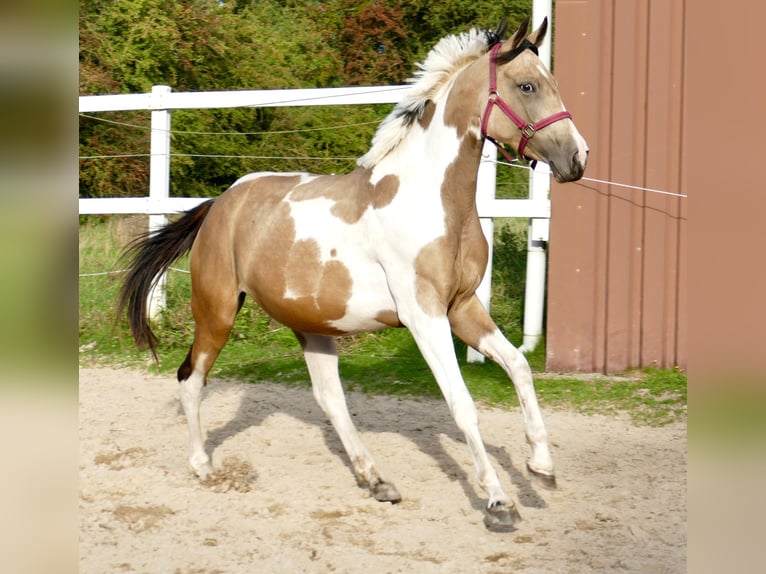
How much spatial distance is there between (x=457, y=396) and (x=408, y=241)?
0.78 meters

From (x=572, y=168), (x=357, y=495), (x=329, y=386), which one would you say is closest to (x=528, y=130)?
(x=572, y=168)

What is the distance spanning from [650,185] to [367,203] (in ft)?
10.7

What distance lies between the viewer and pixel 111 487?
4.35 meters

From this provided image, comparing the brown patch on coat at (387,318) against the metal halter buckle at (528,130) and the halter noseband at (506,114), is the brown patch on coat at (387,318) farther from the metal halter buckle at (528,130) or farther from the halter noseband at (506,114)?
the metal halter buckle at (528,130)

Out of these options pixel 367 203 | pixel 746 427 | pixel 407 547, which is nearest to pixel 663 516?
pixel 407 547

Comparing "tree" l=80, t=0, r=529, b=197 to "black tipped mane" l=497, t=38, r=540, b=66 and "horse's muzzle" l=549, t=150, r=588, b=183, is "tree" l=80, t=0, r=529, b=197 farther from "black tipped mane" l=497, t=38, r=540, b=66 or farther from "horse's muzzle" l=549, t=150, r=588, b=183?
"horse's muzzle" l=549, t=150, r=588, b=183

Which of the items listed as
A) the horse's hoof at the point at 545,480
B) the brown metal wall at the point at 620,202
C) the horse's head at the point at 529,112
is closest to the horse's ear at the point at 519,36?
the horse's head at the point at 529,112

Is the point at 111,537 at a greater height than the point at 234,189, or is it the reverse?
the point at 234,189

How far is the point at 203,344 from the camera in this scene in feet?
15.6

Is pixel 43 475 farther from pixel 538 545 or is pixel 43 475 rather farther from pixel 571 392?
pixel 571 392

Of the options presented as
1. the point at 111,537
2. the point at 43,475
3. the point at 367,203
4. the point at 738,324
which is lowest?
the point at 111,537

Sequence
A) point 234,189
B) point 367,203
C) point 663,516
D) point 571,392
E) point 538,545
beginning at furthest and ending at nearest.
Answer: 1. point 571,392
2. point 234,189
3. point 367,203
4. point 663,516
5. point 538,545

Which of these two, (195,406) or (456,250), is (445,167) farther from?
(195,406)

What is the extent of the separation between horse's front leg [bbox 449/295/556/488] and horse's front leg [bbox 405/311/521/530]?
22cm
